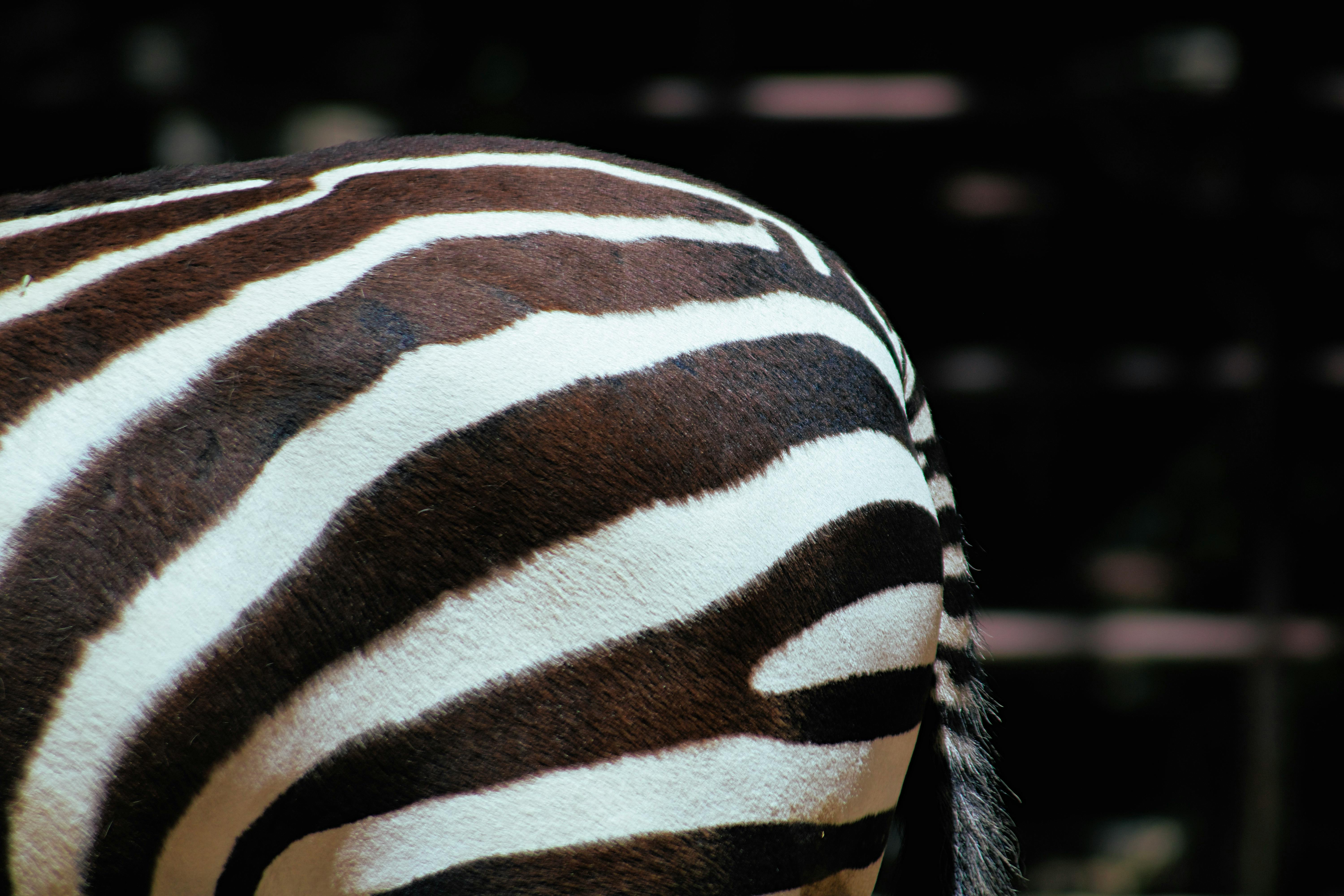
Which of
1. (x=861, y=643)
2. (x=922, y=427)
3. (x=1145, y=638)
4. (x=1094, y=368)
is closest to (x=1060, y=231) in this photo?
(x=1094, y=368)

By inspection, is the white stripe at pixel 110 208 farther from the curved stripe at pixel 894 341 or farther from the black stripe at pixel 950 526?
the black stripe at pixel 950 526

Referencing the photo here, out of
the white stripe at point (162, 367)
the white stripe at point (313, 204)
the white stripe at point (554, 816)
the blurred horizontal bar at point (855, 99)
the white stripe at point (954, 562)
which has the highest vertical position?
the blurred horizontal bar at point (855, 99)

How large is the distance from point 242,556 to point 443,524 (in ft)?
0.58

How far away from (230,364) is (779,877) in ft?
2.31

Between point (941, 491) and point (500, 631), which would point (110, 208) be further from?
point (941, 491)

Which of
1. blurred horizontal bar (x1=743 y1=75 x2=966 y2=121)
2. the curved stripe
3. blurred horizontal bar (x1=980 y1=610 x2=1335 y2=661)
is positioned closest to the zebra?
the curved stripe

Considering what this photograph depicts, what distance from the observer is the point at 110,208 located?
1.02 m

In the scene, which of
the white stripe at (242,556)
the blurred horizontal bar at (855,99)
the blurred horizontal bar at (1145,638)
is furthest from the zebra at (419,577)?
the blurred horizontal bar at (1145,638)

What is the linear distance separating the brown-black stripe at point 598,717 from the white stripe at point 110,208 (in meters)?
0.61

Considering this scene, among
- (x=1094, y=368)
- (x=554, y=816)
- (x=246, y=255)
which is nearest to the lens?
(x=554, y=816)

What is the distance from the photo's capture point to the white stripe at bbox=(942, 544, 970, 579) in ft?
4.04

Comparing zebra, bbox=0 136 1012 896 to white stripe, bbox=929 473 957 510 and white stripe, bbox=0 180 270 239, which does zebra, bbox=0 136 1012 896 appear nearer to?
white stripe, bbox=0 180 270 239

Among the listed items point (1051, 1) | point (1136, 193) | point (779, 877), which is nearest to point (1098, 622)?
point (1136, 193)

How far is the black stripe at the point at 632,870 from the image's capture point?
835mm
